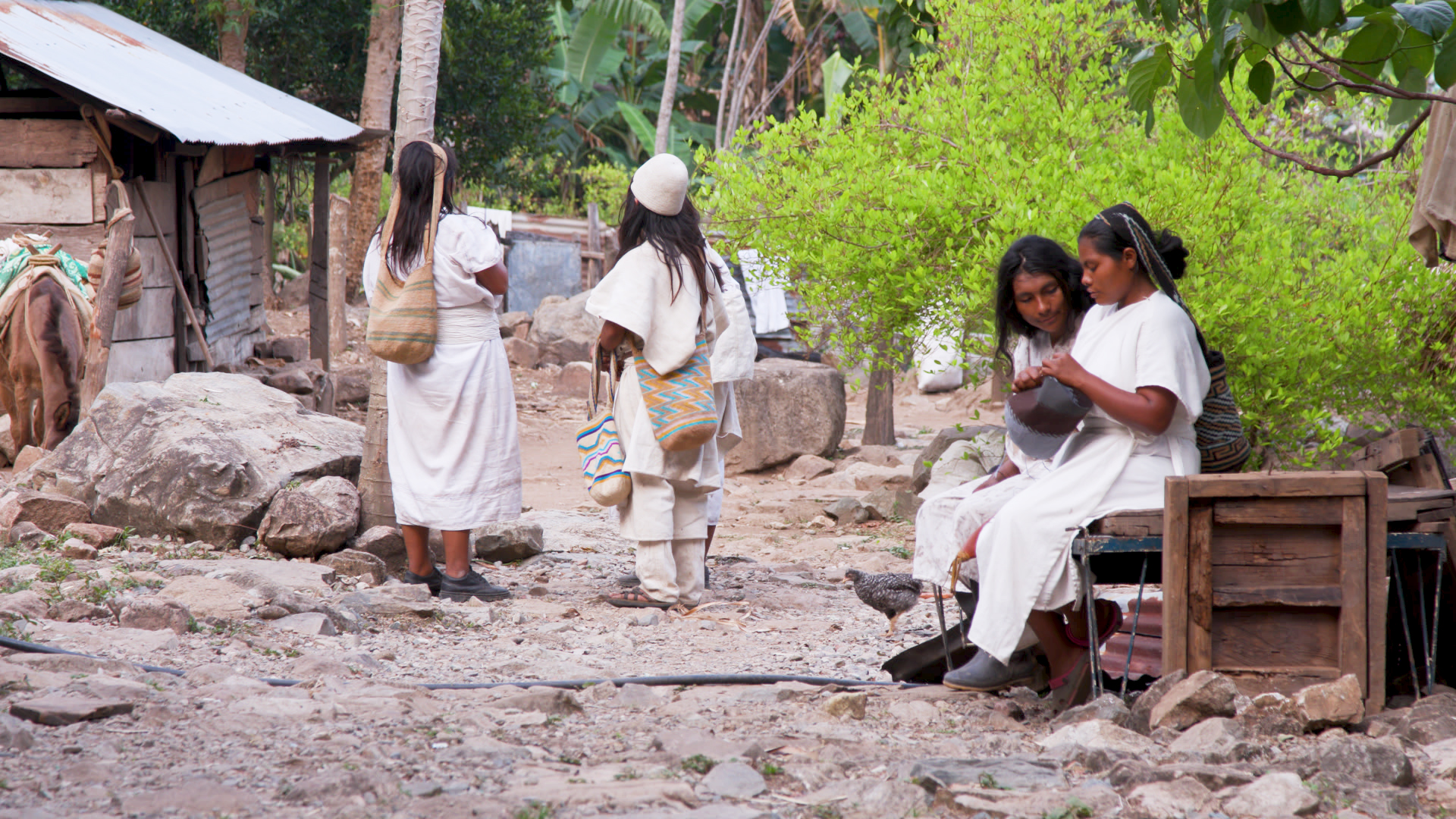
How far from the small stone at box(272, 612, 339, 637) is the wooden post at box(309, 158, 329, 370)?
341 inches

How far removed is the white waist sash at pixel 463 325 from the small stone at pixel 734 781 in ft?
9.62

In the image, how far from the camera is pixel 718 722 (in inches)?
134

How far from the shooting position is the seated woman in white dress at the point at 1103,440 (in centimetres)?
331

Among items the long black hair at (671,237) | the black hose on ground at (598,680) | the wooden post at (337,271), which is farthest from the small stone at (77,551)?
the wooden post at (337,271)

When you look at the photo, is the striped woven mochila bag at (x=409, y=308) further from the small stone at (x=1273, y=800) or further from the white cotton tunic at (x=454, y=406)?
the small stone at (x=1273, y=800)

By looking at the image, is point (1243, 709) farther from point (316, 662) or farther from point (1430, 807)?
point (316, 662)

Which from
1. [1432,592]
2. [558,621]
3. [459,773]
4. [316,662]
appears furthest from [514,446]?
[1432,592]

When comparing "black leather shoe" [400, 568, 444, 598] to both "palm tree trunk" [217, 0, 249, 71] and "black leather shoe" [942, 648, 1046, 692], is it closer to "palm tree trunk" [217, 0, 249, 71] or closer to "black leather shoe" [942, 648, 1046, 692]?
"black leather shoe" [942, 648, 1046, 692]

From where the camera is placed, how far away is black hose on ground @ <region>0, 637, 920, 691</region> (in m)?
3.65

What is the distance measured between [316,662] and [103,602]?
1214 millimetres

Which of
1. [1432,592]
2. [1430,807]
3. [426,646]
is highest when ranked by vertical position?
[1432,592]

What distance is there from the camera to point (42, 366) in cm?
755

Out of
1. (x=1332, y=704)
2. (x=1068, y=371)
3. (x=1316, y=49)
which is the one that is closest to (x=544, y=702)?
(x=1068, y=371)

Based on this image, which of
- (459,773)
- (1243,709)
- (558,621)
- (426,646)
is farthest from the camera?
(558,621)
